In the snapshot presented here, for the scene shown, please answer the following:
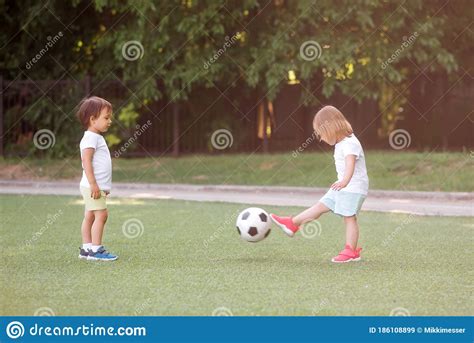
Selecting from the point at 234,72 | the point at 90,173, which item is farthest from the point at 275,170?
the point at 90,173

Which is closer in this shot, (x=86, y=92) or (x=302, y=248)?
(x=302, y=248)

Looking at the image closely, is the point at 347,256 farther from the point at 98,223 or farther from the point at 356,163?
the point at 98,223

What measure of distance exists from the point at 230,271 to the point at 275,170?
13226mm

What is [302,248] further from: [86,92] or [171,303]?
[86,92]

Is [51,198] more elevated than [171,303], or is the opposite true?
[51,198]

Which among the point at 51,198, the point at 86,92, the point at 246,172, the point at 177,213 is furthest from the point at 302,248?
the point at 86,92

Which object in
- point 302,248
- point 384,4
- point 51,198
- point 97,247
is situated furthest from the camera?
point 384,4

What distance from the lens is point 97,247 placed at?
30.0 ft

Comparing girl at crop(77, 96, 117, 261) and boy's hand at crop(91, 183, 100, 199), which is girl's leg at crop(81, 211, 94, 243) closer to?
girl at crop(77, 96, 117, 261)

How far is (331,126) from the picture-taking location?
29.8 ft

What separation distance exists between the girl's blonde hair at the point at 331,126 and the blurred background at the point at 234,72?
44.8 ft

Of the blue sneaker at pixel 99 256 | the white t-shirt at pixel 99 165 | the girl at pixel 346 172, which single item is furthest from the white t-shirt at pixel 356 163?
the blue sneaker at pixel 99 256

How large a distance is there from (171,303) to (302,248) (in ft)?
11.6

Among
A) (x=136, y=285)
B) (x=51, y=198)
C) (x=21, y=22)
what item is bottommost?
(x=136, y=285)
